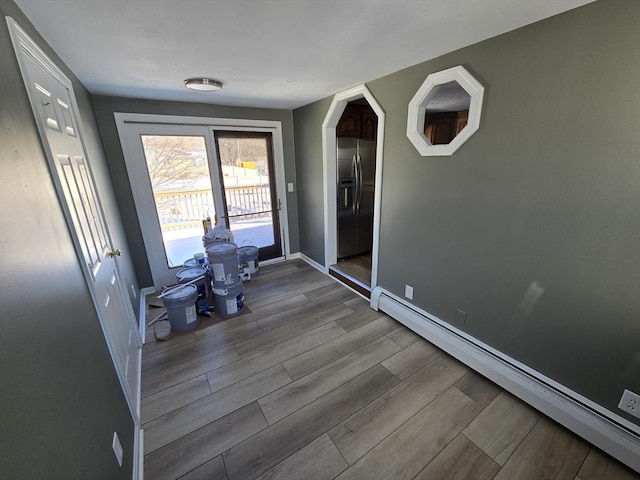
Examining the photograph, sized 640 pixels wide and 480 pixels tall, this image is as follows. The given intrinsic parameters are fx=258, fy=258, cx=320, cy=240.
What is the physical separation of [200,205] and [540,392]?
3711 millimetres

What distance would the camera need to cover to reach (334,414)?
1.69 m

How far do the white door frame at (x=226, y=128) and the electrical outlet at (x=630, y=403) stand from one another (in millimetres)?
3575

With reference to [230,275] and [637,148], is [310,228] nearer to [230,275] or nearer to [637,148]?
[230,275]

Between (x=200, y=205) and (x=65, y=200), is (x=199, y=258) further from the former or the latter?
(x=65, y=200)

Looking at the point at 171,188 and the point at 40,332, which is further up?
the point at 171,188

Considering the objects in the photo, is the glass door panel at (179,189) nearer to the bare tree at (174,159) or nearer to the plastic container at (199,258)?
the bare tree at (174,159)

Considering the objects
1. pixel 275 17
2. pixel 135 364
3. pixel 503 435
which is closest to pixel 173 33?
pixel 275 17

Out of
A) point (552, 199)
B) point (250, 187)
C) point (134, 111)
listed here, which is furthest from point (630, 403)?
point (134, 111)

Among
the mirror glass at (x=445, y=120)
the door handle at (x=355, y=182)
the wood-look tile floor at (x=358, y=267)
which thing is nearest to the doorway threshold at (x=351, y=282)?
the wood-look tile floor at (x=358, y=267)

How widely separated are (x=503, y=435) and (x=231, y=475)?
157 cm

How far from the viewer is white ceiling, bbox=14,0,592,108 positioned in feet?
3.84

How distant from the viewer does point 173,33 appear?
1.37 metres

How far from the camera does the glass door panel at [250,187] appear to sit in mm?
3430

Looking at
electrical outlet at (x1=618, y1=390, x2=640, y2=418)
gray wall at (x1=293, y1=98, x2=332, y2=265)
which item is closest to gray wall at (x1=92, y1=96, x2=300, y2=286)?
gray wall at (x1=293, y1=98, x2=332, y2=265)
